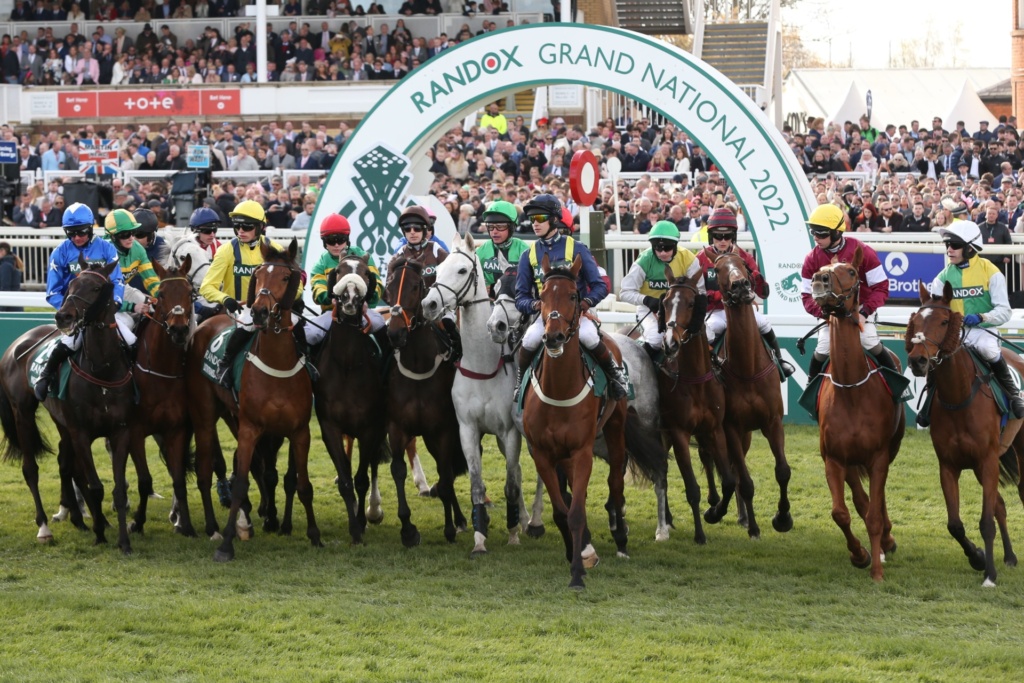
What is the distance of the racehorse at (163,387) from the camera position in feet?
27.0

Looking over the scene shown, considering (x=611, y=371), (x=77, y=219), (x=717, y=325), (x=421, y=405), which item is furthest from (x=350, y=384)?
(x=717, y=325)

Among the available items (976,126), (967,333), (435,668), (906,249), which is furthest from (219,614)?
(976,126)

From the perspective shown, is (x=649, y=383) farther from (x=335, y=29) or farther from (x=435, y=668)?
(x=335, y=29)

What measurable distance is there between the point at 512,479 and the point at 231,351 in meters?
1.88

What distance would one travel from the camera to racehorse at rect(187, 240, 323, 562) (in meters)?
7.82

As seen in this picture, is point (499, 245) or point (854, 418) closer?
point (854, 418)

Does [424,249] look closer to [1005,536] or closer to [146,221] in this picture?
[146,221]

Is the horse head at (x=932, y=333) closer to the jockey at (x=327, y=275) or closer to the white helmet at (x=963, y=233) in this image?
the white helmet at (x=963, y=233)

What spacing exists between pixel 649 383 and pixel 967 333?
2.03 meters

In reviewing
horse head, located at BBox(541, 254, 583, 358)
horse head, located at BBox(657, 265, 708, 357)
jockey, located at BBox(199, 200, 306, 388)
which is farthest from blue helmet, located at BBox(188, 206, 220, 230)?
horse head, located at BBox(657, 265, 708, 357)

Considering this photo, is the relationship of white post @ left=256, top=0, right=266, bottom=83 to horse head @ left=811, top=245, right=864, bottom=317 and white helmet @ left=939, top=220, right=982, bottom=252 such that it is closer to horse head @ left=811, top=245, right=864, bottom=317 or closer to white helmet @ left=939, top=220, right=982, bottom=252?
white helmet @ left=939, top=220, right=982, bottom=252

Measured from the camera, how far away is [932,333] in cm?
717

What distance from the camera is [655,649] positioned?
20.5ft

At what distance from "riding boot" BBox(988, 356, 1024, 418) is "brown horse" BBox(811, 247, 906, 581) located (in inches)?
22.8
